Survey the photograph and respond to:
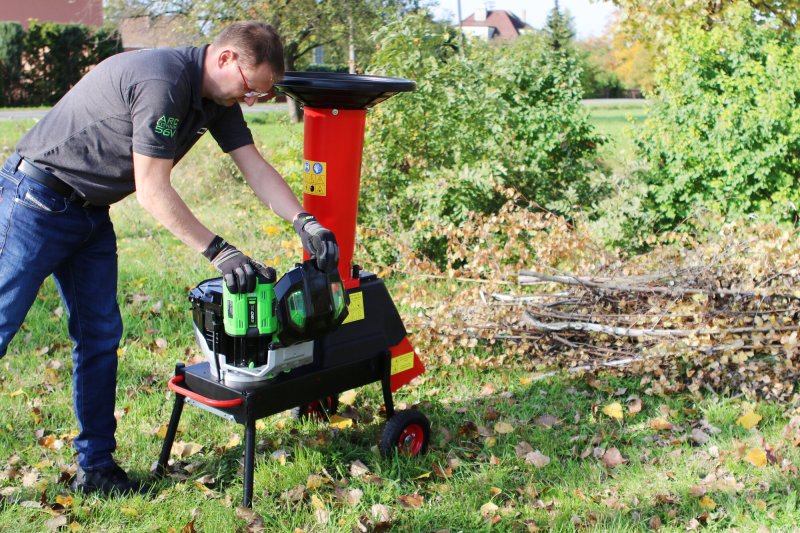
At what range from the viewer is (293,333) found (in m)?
2.88

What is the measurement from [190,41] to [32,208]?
10749 mm

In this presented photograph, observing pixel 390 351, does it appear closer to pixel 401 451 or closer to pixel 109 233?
pixel 401 451

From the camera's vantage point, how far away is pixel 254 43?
2.69m

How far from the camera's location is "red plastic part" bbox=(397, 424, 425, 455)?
3.46 metres

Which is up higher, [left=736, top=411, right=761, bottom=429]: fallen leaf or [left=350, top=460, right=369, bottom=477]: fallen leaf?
[left=736, top=411, right=761, bottom=429]: fallen leaf

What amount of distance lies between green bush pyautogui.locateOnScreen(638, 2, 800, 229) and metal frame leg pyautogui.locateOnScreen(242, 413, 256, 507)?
174 inches

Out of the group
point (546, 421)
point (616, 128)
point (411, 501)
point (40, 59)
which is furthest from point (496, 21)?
point (411, 501)

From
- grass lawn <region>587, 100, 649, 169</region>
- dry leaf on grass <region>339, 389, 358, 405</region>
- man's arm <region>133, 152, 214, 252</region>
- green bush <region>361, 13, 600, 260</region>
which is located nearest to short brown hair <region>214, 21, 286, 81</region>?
man's arm <region>133, 152, 214, 252</region>

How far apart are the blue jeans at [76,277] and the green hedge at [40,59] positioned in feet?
Answer: 64.4

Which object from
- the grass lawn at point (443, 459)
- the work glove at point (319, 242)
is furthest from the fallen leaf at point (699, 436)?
the work glove at point (319, 242)

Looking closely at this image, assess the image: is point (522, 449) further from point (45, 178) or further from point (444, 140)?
point (444, 140)

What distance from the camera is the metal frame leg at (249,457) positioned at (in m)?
2.91

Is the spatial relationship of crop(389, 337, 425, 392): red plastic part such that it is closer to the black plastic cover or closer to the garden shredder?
the garden shredder

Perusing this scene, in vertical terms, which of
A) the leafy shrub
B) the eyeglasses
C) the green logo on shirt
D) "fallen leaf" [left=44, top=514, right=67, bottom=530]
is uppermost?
the leafy shrub
